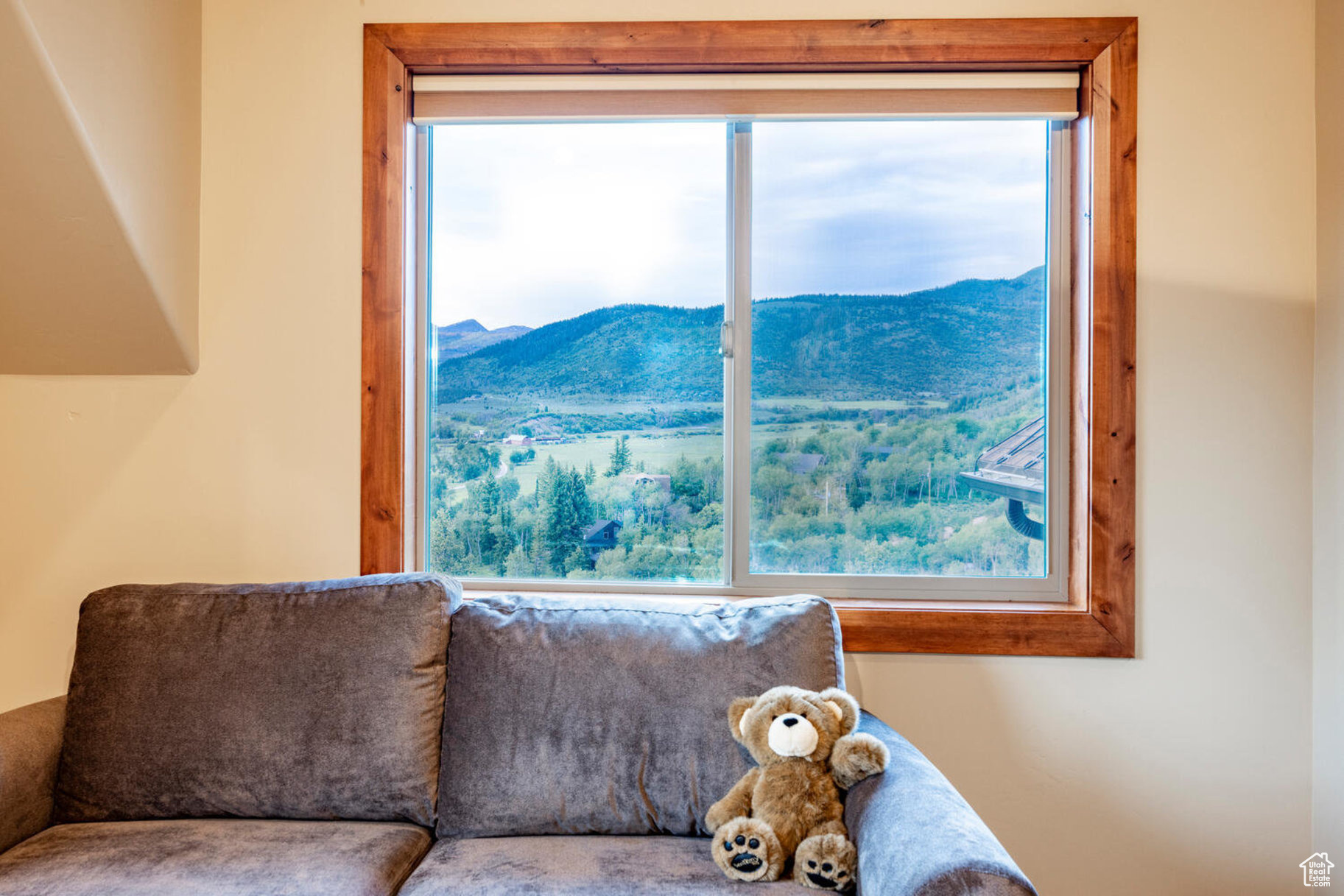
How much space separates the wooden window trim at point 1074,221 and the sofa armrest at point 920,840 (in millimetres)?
601

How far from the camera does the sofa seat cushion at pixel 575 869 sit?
1318 millimetres

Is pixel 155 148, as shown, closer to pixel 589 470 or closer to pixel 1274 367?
pixel 589 470

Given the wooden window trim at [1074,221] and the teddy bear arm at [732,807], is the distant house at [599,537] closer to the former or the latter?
the wooden window trim at [1074,221]

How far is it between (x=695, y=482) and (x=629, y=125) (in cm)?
98

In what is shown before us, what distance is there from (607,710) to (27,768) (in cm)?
114

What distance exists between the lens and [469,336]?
86.4 inches

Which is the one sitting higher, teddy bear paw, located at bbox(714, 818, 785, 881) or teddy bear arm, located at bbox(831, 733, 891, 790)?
teddy bear arm, located at bbox(831, 733, 891, 790)

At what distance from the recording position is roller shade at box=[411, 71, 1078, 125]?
2.00 metres

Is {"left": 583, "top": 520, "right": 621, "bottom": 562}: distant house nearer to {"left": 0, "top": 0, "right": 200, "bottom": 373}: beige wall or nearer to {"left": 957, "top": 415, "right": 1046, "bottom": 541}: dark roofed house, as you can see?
{"left": 957, "top": 415, "right": 1046, "bottom": 541}: dark roofed house

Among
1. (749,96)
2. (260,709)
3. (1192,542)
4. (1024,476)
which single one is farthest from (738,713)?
(749,96)

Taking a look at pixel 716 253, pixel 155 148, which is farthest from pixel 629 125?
pixel 155 148

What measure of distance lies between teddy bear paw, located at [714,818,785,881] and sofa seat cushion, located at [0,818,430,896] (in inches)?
23.0

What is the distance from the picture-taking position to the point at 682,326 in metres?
2.14

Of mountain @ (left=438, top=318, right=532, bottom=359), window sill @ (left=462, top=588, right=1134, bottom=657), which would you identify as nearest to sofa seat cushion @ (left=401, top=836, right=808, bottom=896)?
window sill @ (left=462, top=588, right=1134, bottom=657)
